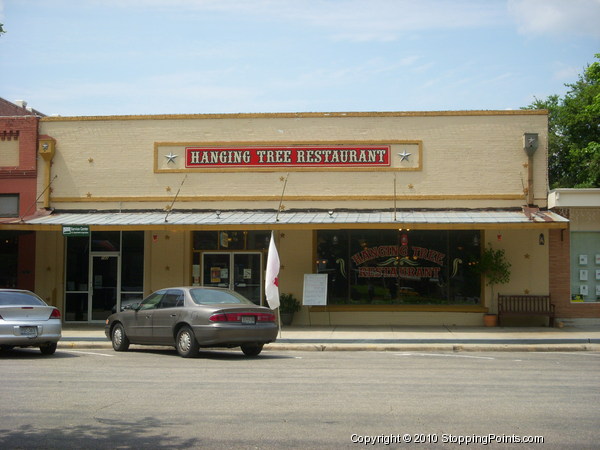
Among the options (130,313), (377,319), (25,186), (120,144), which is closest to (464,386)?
(130,313)

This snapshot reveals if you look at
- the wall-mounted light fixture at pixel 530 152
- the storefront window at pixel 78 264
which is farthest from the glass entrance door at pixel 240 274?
the wall-mounted light fixture at pixel 530 152

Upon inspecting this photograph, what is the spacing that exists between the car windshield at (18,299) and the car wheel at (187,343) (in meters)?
3.19

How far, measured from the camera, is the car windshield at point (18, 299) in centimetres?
1562

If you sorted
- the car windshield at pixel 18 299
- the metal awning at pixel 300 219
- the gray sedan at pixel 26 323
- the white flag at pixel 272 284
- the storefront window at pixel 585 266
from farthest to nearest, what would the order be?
the storefront window at pixel 585 266 → the metal awning at pixel 300 219 → the white flag at pixel 272 284 → the car windshield at pixel 18 299 → the gray sedan at pixel 26 323

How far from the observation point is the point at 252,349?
15.9 meters

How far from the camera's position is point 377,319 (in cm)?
2328

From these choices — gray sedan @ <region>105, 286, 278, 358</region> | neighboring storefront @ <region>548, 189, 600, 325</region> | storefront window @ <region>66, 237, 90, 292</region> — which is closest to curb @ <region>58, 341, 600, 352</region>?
gray sedan @ <region>105, 286, 278, 358</region>

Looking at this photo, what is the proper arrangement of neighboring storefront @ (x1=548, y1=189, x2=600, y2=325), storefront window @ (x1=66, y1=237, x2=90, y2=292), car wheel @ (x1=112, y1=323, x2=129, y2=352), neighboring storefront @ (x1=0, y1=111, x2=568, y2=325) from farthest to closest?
storefront window @ (x1=66, y1=237, x2=90, y2=292) → neighboring storefront @ (x1=0, y1=111, x2=568, y2=325) → neighboring storefront @ (x1=548, y1=189, x2=600, y2=325) → car wheel @ (x1=112, y1=323, x2=129, y2=352)

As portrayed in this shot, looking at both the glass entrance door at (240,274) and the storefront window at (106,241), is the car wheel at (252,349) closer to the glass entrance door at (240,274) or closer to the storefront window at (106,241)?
the glass entrance door at (240,274)

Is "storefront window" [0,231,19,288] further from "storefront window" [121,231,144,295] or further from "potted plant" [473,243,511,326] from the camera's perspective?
"potted plant" [473,243,511,326]

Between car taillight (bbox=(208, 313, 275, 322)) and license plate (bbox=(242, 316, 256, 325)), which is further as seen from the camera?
license plate (bbox=(242, 316, 256, 325))

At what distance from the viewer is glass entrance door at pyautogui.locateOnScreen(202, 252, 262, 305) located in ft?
79.0

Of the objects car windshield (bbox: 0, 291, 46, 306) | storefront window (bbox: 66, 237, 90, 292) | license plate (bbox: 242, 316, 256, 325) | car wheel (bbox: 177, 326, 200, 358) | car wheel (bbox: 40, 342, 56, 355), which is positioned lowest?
car wheel (bbox: 40, 342, 56, 355)

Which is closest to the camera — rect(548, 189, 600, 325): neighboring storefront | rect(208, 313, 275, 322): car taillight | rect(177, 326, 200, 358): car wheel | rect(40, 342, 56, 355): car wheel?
rect(208, 313, 275, 322): car taillight
